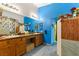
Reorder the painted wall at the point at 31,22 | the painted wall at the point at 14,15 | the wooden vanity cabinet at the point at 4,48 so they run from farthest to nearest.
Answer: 1. the painted wall at the point at 31,22
2. the painted wall at the point at 14,15
3. the wooden vanity cabinet at the point at 4,48

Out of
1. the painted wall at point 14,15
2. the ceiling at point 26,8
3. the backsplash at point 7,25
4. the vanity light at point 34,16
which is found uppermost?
the ceiling at point 26,8

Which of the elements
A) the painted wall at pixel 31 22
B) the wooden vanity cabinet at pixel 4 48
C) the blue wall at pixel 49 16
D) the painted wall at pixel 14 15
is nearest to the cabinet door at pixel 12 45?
the wooden vanity cabinet at pixel 4 48

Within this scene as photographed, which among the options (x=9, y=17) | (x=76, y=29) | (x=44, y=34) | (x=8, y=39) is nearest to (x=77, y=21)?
(x=76, y=29)

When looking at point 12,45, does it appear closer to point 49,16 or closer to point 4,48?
point 4,48

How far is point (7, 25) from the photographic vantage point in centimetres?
488

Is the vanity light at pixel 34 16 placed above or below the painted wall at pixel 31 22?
above

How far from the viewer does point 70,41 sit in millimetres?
3047

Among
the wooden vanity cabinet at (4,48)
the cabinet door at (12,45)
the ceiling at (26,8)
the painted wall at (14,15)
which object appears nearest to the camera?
the wooden vanity cabinet at (4,48)

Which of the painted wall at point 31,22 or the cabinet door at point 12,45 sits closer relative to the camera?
the cabinet door at point 12,45

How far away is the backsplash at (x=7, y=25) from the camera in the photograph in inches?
178

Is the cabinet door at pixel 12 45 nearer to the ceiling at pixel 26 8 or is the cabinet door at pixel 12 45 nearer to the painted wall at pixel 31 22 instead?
the ceiling at pixel 26 8

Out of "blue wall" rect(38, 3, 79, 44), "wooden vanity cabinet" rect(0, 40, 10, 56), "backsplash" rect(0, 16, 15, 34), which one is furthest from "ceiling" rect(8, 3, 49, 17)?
"wooden vanity cabinet" rect(0, 40, 10, 56)

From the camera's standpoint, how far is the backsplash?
14.9 feet

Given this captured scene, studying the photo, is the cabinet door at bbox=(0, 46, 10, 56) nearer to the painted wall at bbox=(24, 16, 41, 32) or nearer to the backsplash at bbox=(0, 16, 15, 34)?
the backsplash at bbox=(0, 16, 15, 34)
